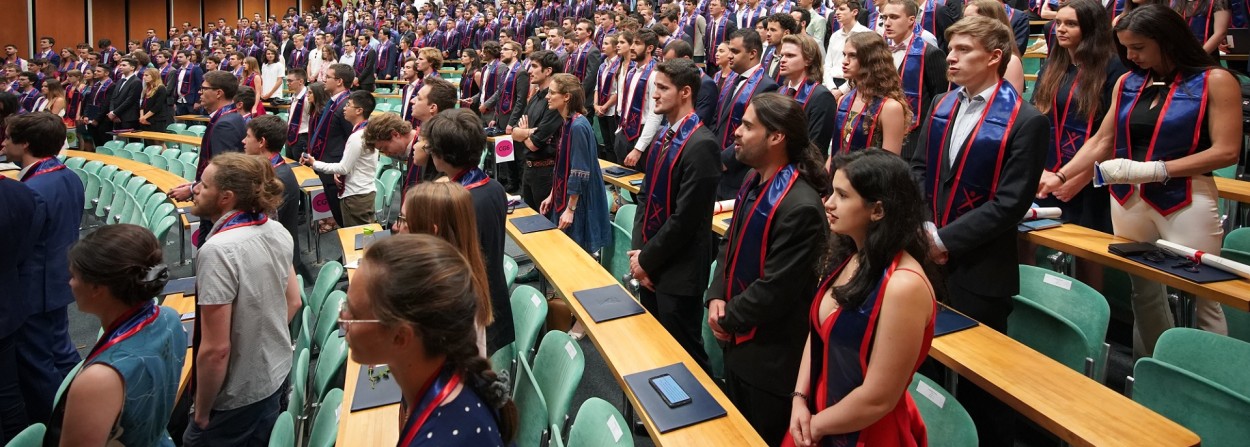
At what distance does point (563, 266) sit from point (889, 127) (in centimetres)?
174

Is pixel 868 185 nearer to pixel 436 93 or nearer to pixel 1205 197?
pixel 1205 197

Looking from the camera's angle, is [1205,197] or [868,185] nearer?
[868,185]

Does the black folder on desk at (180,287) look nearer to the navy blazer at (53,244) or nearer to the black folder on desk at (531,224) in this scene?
the navy blazer at (53,244)

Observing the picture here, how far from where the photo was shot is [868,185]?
1.83 meters

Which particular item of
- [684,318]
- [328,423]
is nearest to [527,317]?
[684,318]

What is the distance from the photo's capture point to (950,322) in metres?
2.65

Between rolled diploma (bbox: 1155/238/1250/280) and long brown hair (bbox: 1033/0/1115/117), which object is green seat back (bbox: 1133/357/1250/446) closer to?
rolled diploma (bbox: 1155/238/1250/280)

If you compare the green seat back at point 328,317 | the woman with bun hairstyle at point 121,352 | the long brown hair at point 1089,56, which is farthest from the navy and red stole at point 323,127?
the long brown hair at point 1089,56

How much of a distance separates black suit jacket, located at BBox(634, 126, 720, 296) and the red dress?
3.82 feet

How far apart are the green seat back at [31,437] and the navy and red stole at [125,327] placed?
9.7 inches

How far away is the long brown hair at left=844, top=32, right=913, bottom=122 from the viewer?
3723 mm

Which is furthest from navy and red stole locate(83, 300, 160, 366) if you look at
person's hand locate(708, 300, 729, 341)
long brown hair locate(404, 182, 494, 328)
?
person's hand locate(708, 300, 729, 341)

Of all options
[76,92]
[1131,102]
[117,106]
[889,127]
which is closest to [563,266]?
[889,127]

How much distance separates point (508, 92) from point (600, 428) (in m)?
6.55
